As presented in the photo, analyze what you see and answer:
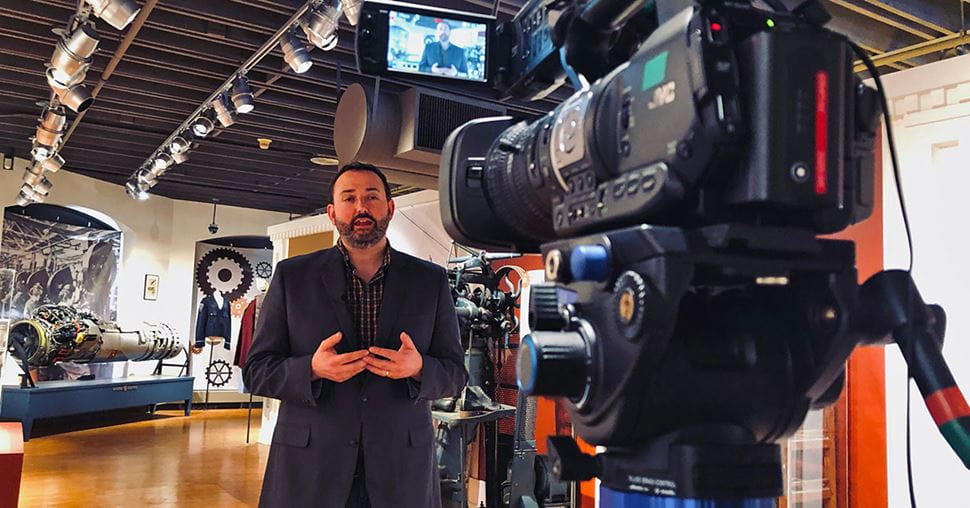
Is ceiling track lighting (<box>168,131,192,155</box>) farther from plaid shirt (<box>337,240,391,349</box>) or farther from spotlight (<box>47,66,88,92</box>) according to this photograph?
plaid shirt (<box>337,240,391,349</box>)

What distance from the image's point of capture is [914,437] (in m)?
3.16

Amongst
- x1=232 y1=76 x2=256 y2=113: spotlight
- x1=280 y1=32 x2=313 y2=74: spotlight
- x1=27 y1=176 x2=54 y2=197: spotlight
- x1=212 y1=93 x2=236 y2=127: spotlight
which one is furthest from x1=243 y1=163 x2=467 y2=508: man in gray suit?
x1=27 y1=176 x2=54 y2=197: spotlight

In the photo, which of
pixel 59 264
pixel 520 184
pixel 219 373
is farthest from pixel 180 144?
pixel 520 184

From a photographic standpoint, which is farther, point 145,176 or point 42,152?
point 145,176

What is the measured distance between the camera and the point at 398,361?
1750mm

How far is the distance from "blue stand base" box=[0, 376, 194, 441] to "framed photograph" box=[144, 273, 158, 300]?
4.73ft

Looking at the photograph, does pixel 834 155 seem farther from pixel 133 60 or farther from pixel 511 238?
pixel 133 60

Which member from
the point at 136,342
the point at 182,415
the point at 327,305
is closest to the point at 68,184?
the point at 136,342

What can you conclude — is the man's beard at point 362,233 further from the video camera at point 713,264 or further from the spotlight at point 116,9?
the spotlight at point 116,9

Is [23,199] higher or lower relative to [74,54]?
lower

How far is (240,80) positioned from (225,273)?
7046 millimetres

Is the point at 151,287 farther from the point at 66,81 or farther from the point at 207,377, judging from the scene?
the point at 66,81

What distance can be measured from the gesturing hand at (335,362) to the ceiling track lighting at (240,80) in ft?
6.88

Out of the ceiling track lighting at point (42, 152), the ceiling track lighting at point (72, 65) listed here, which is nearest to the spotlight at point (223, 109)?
the ceiling track lighting at point (72, 65)
